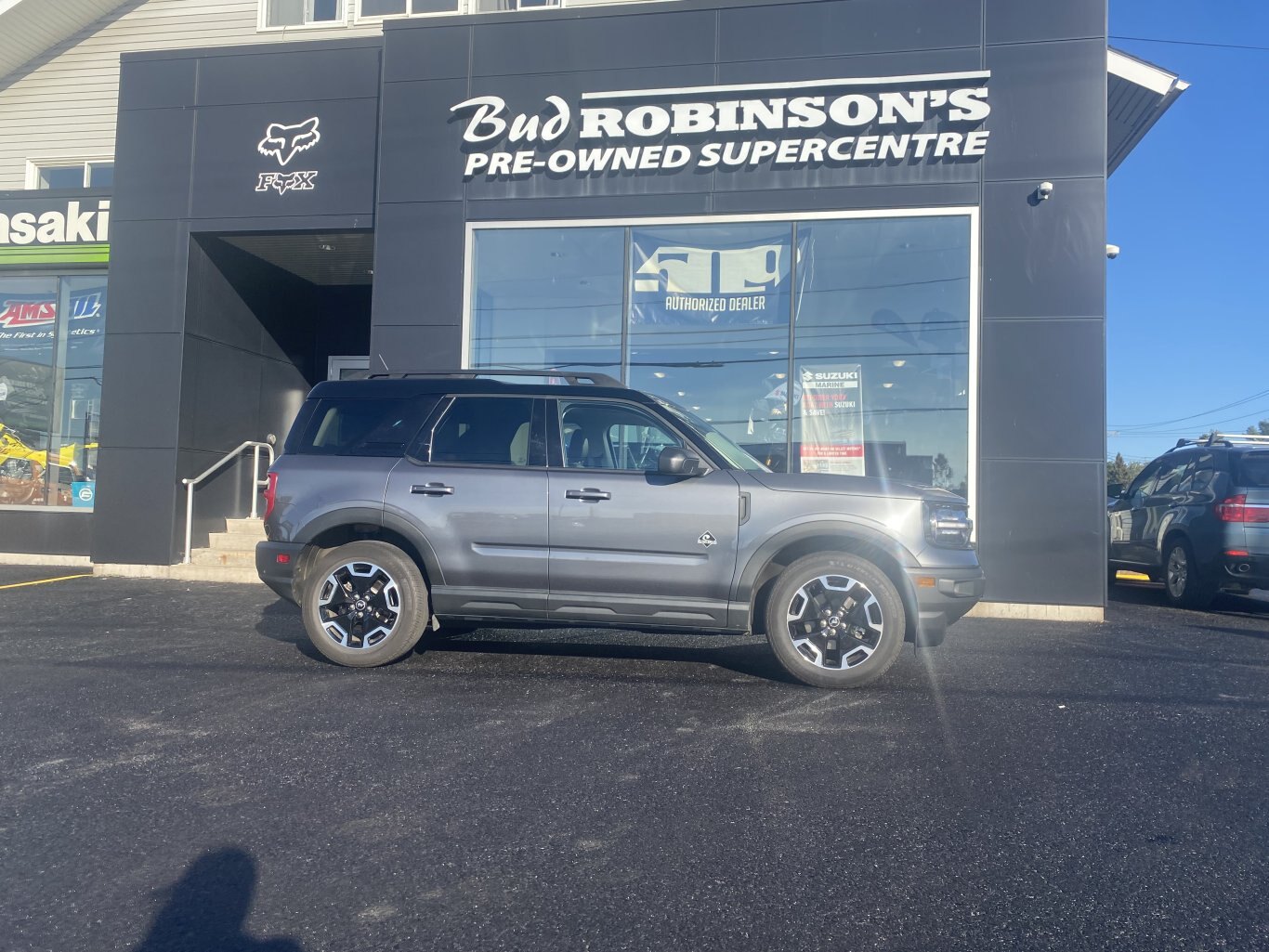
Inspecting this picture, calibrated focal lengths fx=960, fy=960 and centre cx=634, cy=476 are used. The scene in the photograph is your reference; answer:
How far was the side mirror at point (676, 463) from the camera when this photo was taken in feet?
18.8

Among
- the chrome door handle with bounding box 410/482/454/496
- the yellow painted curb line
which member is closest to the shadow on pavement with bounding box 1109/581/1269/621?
the chrome door handle with bounding box 410/482/454/496

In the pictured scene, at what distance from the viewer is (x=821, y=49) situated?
401 inches

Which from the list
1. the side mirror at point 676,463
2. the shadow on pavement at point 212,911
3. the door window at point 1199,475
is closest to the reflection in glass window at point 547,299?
the side mirror at point 676,463

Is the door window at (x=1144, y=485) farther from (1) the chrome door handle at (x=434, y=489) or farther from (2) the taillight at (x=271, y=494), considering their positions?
(2) the taillight at (x=271, y=494)

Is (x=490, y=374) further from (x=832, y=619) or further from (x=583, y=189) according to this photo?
(x=583, y=189)

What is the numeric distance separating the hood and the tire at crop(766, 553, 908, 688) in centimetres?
40

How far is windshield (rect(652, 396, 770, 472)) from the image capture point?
6.16 m

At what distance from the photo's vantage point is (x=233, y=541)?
39.0ft

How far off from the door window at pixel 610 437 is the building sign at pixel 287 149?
269 inches

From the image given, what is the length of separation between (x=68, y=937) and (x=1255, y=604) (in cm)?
1209

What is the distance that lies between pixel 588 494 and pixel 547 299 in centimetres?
558

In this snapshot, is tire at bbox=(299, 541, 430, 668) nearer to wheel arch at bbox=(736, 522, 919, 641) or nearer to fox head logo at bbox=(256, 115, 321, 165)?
wheel arch at bbox=(736, 522, 919, 641)

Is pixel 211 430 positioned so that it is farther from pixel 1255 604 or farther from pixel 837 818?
pixel 1255 604

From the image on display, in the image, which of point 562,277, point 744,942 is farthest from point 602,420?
point 562,277
